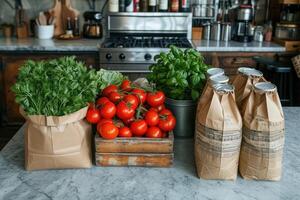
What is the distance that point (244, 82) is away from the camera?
47.7 inches

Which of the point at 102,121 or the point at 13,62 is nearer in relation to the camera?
the point at 102,121

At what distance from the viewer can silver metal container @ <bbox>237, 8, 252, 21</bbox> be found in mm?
3688

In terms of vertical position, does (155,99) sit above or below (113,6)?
below

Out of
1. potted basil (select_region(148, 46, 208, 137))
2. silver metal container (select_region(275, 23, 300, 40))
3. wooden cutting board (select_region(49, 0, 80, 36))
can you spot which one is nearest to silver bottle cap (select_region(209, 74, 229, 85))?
potted basil (select_region(148, 46, 208, 137))

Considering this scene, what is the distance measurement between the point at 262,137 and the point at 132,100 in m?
0.44

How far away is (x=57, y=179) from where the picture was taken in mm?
1117

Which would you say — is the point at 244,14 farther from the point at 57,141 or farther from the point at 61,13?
the point at 57,141

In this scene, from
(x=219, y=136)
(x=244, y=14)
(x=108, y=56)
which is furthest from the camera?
(x=244, y=14)

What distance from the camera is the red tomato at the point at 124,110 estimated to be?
1200mm

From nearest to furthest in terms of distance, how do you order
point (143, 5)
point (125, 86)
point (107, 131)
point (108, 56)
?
point (107, 131) → point (125, 86) → point (108, 56) → point (143, 5)

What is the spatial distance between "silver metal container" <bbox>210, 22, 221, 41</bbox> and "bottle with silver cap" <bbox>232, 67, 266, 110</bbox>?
2.65 metres

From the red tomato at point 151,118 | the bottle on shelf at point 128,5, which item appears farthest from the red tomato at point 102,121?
the bottle on shelf at point 128,5

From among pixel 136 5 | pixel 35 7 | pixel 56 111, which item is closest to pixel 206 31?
pixel 136 5

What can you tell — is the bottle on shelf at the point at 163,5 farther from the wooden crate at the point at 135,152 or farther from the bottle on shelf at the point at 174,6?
the wooden crate at the point at 135,152
